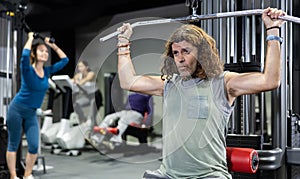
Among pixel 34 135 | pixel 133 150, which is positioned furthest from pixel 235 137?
pixel 133 150

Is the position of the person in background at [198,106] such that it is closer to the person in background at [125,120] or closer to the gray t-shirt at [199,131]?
the gray t-shirt at [199,131]

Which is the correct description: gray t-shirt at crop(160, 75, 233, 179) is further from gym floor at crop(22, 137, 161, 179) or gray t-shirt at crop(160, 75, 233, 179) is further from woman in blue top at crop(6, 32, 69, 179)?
woman in blue top at crop(6, 32, 69, 179)

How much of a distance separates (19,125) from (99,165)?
146 cm

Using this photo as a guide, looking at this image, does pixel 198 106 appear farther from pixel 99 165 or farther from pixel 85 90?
pixel 99 165

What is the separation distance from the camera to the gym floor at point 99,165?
3812 millimetres

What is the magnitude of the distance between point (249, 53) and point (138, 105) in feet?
6.87

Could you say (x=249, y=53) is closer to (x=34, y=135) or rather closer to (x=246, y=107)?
(x=246, y=107)

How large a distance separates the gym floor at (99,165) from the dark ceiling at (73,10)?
2299 millimetres

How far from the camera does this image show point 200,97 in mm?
1468

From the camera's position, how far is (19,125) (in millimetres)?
3334

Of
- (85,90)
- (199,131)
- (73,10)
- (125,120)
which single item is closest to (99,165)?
(125,120)

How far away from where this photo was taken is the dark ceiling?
19.0ft

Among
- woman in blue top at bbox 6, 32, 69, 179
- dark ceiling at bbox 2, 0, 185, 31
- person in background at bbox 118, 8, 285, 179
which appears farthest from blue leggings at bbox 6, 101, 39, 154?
dark ceiling at bbox 2, 0, 185, 31

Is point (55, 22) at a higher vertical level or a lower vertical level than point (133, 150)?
higher
